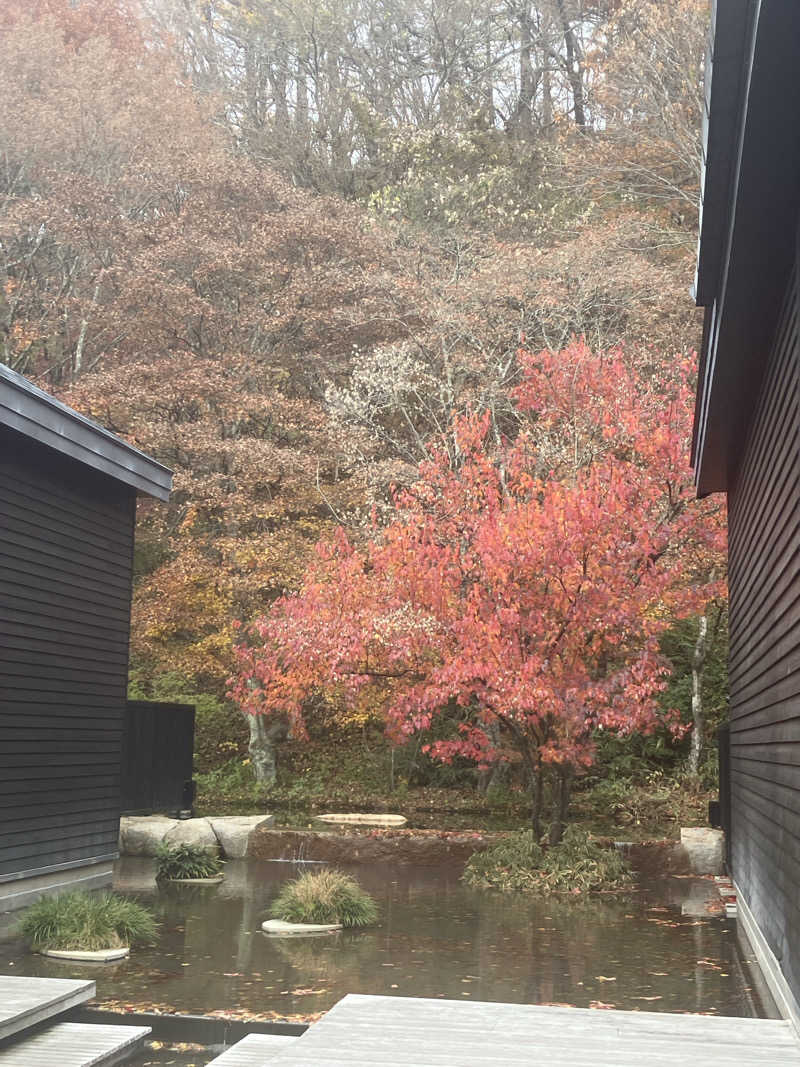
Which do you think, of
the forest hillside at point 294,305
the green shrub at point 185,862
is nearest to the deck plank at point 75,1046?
the green shrub at point 185,862

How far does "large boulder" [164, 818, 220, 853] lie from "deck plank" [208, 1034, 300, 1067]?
8554 millimetres

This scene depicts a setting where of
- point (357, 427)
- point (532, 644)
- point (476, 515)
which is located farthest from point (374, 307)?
point (532, 644)

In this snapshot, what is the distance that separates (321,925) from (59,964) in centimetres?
256

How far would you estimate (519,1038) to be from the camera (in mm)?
5027

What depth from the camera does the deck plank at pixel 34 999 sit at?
578cm

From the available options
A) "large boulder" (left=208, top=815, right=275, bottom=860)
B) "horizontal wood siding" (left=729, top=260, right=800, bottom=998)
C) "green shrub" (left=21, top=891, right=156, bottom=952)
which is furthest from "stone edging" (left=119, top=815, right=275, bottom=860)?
"horizontal wood siding" (left=729, top=260, right=800, bottom=998)

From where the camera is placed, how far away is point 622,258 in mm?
19938

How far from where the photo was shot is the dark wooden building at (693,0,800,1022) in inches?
149

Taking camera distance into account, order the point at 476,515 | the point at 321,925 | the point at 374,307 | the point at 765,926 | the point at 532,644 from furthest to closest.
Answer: the point at 374,307 < the point at 476,515 < the point at 532,644 < the point at 321,925 < the point at 765,926

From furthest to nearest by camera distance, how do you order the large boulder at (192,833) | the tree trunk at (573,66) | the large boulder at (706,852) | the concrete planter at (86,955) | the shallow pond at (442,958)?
1. the tree trunk at (573,66)
2. the large boulder at (192,833)
3. the large boulder at (706,852)
4. the concrete planter at (86,955)
5. the shallow pond at (442,958)

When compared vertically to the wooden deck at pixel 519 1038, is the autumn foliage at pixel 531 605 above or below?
above

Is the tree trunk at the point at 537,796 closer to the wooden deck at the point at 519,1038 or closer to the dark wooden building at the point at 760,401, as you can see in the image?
the dark wooden building at the point at 760,401

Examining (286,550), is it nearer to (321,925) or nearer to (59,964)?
(321,925)

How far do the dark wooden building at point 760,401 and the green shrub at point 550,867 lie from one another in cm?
304
